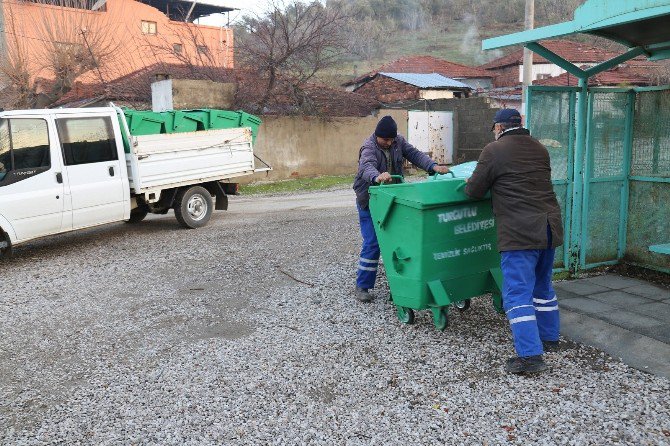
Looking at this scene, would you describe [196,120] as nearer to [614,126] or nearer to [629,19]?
[614,126]

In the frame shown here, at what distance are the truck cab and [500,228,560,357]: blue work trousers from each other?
6.24 m

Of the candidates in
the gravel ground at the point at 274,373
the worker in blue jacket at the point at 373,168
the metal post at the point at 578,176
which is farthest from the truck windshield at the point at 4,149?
the metal post at the point at 578,176

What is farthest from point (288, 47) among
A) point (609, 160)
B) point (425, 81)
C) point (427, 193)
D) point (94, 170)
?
point (427, 193)

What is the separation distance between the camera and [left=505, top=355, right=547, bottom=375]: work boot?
4027 mm

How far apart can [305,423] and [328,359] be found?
96 centimetres

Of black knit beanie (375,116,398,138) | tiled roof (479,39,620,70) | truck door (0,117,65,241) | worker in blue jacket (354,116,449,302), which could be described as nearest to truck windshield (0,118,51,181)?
truck door (0,117,65,241)

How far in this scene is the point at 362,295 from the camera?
5.83m

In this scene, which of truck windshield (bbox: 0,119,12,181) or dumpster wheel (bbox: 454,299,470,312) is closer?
dumpster wheel (bbox: 454,299,470,312)

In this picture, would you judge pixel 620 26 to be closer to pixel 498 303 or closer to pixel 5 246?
pixel 498 303

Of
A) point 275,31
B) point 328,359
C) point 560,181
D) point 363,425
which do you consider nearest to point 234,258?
point 328,359

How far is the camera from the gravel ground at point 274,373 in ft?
11.2

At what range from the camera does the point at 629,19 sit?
4422 millimetres

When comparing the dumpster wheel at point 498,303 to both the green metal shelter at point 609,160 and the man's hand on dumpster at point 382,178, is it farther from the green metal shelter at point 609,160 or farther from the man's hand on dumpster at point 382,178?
the green metal shelter at point 609,160

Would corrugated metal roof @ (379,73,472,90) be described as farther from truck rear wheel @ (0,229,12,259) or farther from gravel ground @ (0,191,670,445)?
truck rear wheel @ (0,229,12,259)
